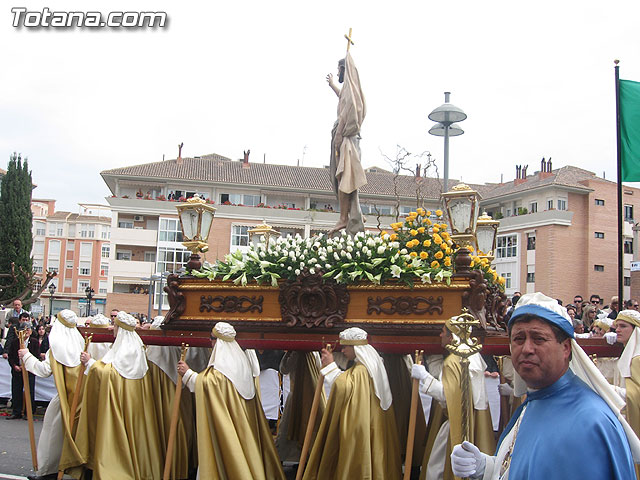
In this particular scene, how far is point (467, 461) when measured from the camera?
10.0 ft

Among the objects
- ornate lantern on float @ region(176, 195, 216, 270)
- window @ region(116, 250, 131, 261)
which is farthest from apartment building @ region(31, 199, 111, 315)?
ornate lantern on float @ region(176, 195, 216, 270)

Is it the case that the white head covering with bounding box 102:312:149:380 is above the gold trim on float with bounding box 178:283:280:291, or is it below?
below

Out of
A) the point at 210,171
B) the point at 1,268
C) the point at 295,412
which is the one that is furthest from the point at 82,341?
the point at 210,171

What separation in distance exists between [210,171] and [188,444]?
4285 cm

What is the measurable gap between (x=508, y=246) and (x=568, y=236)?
186 inches

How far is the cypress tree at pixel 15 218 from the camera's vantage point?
40875 mm

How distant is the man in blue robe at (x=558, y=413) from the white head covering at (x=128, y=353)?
497 cm

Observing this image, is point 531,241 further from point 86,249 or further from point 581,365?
point 86,249

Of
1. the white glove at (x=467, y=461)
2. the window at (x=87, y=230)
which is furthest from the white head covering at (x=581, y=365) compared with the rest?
the window at (x=87, y=230)

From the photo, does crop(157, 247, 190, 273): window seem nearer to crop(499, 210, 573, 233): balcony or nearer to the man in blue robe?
crop(499, 210, 573, 233): balcony

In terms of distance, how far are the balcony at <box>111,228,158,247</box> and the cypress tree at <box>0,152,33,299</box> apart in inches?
230

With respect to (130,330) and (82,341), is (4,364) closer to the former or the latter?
(82,341)

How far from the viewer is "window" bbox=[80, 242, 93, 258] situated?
81.9m

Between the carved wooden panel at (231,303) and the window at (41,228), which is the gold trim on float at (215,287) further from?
the window at (41,228)
